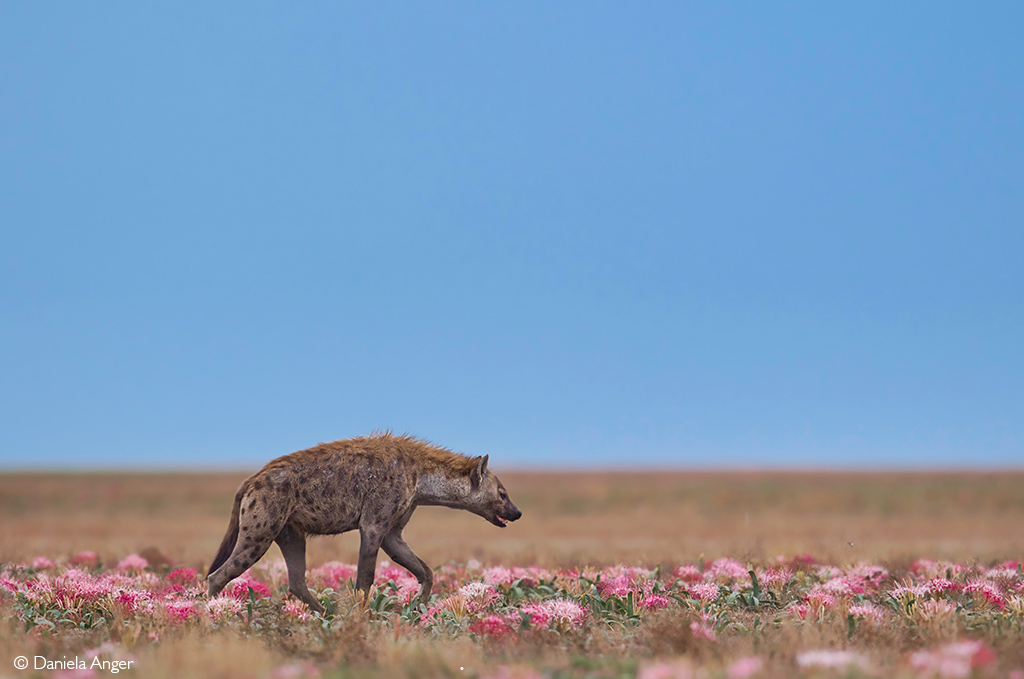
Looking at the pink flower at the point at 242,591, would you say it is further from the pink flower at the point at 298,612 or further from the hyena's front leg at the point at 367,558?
the hyena's front leg at the point at 367,558

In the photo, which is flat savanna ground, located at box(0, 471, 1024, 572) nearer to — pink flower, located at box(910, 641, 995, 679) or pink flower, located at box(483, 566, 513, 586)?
pink flower, located at box(483, 566, 513, 586)

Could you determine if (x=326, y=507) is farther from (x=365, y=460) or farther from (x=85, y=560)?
(x=85, y=560)

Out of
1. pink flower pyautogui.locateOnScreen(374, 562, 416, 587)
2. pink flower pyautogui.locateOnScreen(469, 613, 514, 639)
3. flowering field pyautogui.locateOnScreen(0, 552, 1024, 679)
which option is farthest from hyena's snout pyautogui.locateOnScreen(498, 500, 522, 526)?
pink flower pyautogui.locateOnScreen(469, 613, 514, 639)

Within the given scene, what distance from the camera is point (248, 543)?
1282 cm

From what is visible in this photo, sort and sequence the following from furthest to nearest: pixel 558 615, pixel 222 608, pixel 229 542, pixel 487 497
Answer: pixel 487 497 < pixel 229 542 < pixel 222 608 < pixel 558 615

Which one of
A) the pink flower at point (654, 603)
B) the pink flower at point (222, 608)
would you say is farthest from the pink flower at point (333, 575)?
the pink flower at point (654, 603)

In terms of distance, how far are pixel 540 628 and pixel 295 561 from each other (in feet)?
14.1

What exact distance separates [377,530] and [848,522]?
37.0 m

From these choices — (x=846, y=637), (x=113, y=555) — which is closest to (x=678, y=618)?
(x=846, y=637)

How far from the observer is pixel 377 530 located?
1315 cm

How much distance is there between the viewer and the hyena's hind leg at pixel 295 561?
13195mm

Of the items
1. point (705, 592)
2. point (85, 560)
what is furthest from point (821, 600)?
point (85, 560)

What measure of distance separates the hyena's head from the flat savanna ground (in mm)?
9706

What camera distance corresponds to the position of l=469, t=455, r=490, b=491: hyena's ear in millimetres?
14320
